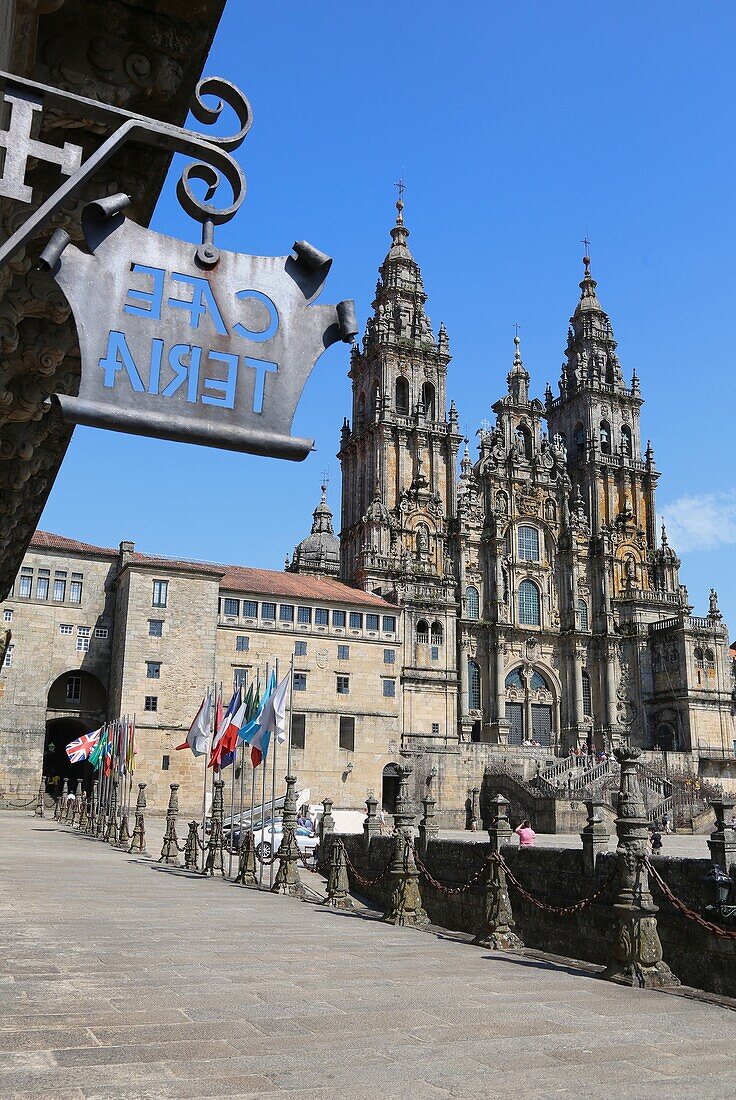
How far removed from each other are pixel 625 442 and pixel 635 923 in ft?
221

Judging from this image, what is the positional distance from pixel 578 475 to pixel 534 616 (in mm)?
13457

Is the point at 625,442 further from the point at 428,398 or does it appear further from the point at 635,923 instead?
the point at 635,923

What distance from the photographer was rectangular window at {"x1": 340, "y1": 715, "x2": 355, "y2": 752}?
5134 cm

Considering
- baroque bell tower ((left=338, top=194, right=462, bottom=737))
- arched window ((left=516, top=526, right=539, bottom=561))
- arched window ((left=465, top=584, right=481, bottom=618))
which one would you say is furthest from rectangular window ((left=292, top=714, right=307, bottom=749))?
arched window ((left=516, top=526, right=539, bottom=561))

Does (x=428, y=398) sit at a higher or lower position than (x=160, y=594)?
higher

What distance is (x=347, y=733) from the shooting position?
51562 mm

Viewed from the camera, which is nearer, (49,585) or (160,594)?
(49,585)

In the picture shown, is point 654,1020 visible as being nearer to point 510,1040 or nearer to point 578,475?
point 510,1040

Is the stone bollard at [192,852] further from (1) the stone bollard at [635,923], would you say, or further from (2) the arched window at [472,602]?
(2) the arched window at [472,602]

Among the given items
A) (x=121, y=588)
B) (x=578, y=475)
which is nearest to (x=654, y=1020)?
(x=121, y=588)

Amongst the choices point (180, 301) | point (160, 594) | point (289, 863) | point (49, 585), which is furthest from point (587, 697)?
point (180, 301)

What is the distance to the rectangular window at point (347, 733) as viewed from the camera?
51.3m

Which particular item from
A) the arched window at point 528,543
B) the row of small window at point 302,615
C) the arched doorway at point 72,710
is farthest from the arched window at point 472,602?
the arched doorway at point 72,710

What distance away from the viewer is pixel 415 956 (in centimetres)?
1134
